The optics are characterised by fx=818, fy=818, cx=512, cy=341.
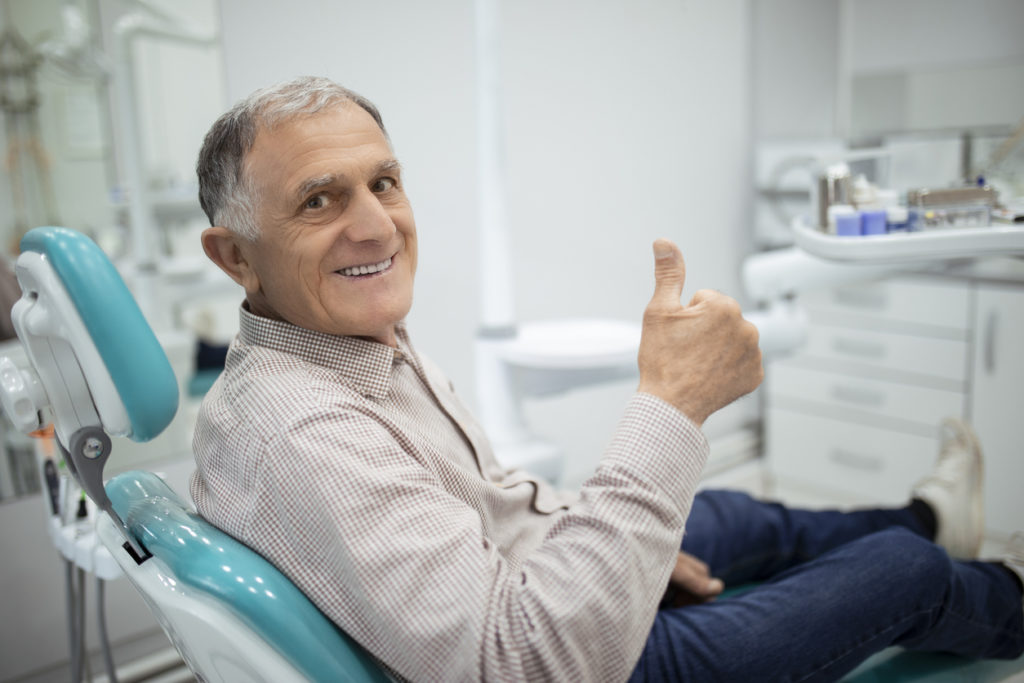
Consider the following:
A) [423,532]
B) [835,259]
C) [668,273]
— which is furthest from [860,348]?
[423,532]

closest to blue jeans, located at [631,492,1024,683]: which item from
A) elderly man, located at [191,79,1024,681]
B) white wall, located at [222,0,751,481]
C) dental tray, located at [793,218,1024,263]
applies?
elderly man, located at [191,79,1024,681]

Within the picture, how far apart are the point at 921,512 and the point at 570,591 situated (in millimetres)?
949

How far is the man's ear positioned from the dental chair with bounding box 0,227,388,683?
18 centimetres

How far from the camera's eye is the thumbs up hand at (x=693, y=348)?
860 mm

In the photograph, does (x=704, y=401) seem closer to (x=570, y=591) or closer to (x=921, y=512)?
(x=570, y=591)

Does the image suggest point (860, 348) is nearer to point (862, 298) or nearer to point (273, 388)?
point (862, 298)

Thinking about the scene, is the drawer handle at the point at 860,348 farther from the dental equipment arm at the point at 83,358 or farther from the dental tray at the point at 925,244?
the dental equipment arm at the point at 83,358

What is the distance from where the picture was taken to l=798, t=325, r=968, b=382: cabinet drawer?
226cm

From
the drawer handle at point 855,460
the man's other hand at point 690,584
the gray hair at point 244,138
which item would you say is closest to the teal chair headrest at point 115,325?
the gray hair at point 244,138

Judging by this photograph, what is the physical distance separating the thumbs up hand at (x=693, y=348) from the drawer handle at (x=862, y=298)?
1.69 metres

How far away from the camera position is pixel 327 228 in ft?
3.01

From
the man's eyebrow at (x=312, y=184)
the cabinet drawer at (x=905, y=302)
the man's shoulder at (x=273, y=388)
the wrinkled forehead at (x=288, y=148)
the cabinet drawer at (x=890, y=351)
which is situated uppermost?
the wrinkled forehead at (x=288, y=148)

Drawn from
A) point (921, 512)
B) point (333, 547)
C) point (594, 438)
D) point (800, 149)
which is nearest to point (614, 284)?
point (594, 438)

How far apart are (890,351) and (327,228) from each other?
77.7 inches
